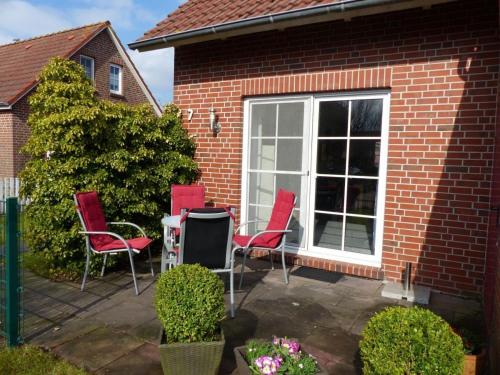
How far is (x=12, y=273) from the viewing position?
3012 mm

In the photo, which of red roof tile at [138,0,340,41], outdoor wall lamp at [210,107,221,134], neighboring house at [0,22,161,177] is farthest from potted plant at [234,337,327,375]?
neighboring house at [0,22,161,177]

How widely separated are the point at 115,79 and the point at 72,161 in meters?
15.6

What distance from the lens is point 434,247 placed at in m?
4.40

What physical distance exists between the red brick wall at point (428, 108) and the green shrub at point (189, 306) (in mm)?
2837

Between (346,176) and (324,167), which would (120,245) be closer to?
(324,167)

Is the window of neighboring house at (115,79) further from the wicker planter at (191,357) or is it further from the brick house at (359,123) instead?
the wicker planter at (191,357)

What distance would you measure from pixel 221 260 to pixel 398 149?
2424mm

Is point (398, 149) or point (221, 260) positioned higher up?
point (398, 149)

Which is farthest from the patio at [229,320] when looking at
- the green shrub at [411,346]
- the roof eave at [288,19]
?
the roof eave at [288,19]

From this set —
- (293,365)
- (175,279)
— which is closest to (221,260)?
(175,279)

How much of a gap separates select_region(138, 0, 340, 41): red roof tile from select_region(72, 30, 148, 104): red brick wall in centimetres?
1203

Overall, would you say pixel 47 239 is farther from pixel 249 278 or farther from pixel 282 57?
pixel 282 57

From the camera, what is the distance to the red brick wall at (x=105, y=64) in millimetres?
17225

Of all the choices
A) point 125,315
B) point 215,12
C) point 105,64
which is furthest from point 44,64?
point 125,315
